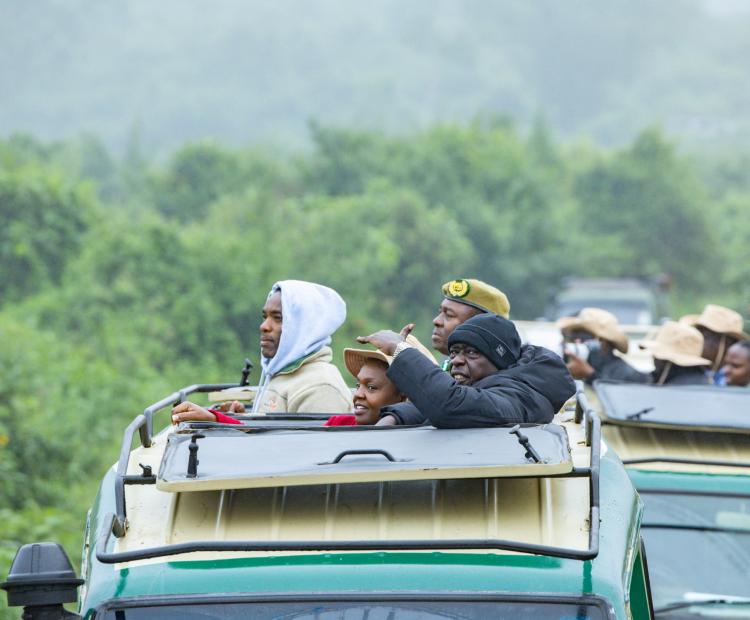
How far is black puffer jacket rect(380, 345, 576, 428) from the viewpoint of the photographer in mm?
3869

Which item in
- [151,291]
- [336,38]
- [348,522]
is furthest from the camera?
[336,38]

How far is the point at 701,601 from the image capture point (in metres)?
5.34

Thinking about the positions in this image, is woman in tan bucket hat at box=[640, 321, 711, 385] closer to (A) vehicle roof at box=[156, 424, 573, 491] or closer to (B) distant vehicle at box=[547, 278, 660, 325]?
(A) vehicle roof at box=[156, 424, 573, 491]

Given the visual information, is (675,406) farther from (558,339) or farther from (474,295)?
(558,339)

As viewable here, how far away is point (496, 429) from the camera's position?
12.4 feet

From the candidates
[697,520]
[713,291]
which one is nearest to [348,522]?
[697,520]

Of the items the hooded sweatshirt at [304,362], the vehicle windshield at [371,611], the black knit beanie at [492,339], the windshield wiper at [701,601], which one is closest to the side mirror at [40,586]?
the vehicle windshield at [371,611]

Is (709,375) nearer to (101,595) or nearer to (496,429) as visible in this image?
(496,429)

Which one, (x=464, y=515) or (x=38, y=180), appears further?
(x=38, y=180)

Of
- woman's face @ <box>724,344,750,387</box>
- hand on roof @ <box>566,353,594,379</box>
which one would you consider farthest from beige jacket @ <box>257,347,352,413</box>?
woman's face @ <box>724,344,750,387</box>

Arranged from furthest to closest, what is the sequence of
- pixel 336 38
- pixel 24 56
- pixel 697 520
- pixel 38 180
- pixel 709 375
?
pixel 336 38
pixel 24 56
pixel 38 180
pixel 709 375
pixel 697 520

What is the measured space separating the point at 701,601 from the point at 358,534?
2419 mm

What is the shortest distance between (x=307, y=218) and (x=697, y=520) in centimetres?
3063

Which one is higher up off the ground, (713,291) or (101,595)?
(101,595)
